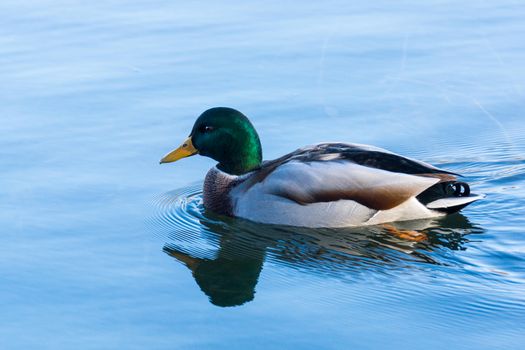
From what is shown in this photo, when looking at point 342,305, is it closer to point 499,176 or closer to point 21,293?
point 21,293

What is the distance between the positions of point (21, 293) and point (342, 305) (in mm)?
1985

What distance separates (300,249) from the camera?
24.7 ft

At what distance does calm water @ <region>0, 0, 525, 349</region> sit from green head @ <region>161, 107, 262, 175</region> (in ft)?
1.25

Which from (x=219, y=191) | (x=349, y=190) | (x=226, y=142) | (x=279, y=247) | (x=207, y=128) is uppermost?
(x=207, y=128)

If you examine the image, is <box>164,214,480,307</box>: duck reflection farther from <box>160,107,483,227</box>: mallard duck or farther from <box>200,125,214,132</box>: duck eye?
<box>200,125,214,132</box>: duck eye

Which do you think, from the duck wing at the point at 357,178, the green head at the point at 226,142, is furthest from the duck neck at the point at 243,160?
the duck wing at the point at 357,178

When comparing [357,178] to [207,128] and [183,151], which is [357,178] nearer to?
[207,128]

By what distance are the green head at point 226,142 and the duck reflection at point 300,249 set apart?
0.52 metres

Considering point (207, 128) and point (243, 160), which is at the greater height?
point (207, 128)

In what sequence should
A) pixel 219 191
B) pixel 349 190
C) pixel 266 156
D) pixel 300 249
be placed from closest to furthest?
pixel 300 249 → pixel 349 190 → pixel 219 191 → pixel 266 156

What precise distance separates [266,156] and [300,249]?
70.2 inches

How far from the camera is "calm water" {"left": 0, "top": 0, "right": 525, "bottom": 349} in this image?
629 centimetres

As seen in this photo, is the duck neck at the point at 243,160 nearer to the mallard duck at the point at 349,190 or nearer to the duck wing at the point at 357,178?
the mallard duck at the point at 349,190

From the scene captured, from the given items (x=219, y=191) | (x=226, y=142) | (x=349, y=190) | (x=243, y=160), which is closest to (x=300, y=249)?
(x=349, y=190)
